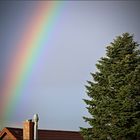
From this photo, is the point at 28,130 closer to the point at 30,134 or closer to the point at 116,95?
the point at 30,134

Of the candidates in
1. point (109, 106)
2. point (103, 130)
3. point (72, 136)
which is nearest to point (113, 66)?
point (109, 106)

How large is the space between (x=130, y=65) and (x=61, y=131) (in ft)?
63.0

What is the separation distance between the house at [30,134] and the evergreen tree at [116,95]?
3.93 m

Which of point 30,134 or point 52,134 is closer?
point 30,134

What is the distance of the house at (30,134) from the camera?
2650 centimetres

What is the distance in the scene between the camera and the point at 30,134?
86.8 ft

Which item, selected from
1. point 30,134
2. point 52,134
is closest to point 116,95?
point 30,134

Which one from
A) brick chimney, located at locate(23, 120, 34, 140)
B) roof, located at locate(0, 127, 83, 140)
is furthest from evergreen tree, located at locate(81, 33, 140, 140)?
roof, located at locate(0, 127, 83, 140)

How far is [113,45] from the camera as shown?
87.4ft

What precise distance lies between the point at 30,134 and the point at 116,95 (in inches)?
268

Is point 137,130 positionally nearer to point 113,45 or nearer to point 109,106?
point 109,106

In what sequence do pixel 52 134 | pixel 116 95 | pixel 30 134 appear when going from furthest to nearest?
pixel 52 134, pixel 30 134, pixel 116 95

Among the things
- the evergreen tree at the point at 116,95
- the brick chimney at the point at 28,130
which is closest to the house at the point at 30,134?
the brick chimney at the point at 28,130

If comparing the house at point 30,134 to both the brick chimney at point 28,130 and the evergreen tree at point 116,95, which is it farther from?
the evergreen tree at point 116,95
